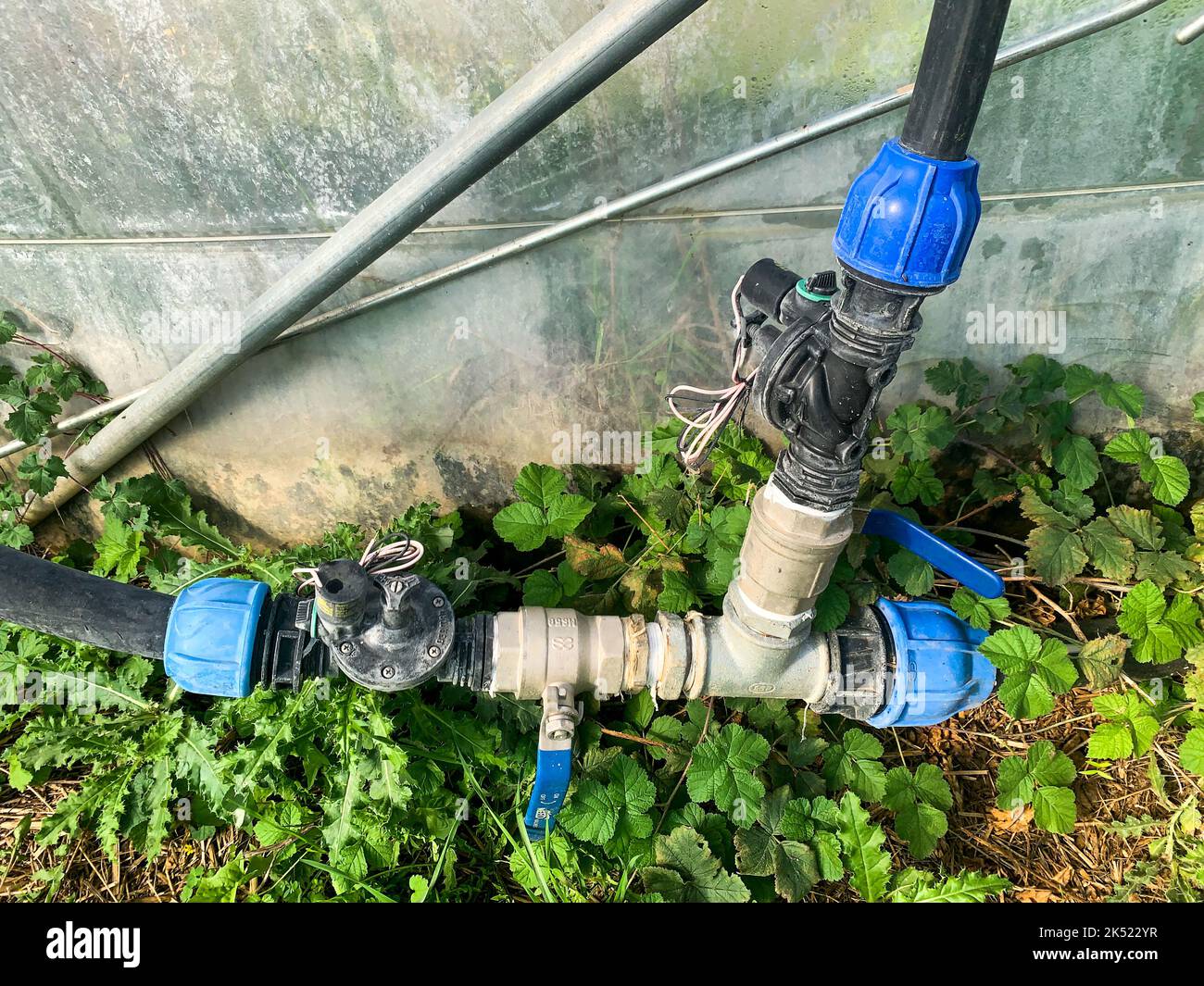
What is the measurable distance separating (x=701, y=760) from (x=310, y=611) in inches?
37.6

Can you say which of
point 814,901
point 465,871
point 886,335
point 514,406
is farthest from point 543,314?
point 814,901

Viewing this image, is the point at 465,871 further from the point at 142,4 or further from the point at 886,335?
the point at 142,4

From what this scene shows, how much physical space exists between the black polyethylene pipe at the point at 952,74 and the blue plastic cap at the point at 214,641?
148 centimetres

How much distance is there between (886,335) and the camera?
1.29 metres

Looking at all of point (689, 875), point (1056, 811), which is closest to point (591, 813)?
point (689, 875)

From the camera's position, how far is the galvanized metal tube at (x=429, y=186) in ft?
4.96

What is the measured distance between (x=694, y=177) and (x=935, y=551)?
106cm

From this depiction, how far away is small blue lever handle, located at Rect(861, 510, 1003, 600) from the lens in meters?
1.86

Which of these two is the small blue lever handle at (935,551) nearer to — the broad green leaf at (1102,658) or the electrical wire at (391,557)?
the broad green leaf at (1102,658)

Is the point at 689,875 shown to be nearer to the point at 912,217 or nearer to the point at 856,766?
the point at 856,766

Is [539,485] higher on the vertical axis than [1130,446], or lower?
lower

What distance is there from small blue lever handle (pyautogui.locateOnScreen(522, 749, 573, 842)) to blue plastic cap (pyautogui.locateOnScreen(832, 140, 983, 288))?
1187mm

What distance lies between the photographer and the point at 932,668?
1.87m

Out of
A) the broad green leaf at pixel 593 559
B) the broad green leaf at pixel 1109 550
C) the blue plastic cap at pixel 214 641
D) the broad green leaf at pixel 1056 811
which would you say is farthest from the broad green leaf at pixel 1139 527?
the blue plastic cap at pixel 214 641
